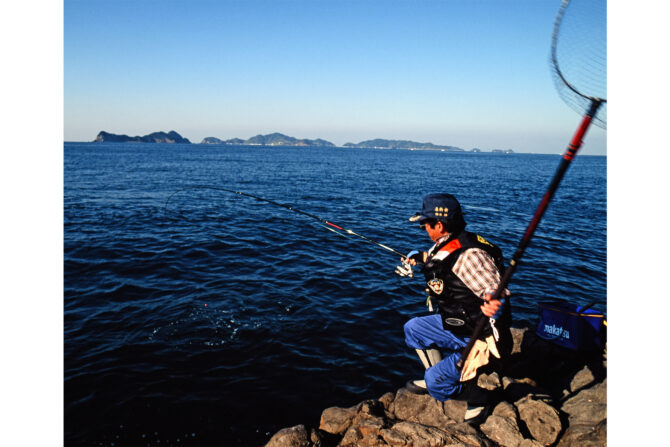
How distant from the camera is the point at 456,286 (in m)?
4.64

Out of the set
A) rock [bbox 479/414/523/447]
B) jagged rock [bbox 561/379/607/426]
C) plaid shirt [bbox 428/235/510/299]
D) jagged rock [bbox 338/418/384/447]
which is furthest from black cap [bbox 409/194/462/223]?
jagged rock [bbox 561/379/607/426]

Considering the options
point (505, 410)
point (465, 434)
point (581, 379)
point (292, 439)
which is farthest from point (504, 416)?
point (292, 439)

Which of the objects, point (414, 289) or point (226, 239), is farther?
point (226, 239)

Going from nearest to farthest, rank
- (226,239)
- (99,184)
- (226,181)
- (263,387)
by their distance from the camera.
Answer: (263,387) → (226,239) → (99,184) → (226,181)

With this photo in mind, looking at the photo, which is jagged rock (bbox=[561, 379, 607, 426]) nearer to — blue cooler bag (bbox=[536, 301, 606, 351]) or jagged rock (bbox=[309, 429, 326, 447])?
blue cooler bag (bbox=[536, 301, 606, 351])

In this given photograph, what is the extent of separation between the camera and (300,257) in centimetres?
1412

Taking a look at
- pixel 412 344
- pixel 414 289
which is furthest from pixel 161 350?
pixel 414 289

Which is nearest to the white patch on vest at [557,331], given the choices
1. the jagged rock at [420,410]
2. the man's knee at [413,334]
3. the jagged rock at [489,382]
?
the jagged rock at [489,382]

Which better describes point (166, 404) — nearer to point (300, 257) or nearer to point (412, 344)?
point (412, 344)

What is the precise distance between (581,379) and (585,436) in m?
2.06

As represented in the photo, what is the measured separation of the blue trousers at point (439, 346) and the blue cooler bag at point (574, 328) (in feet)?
10.6

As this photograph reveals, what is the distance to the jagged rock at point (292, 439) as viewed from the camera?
5238 mm
